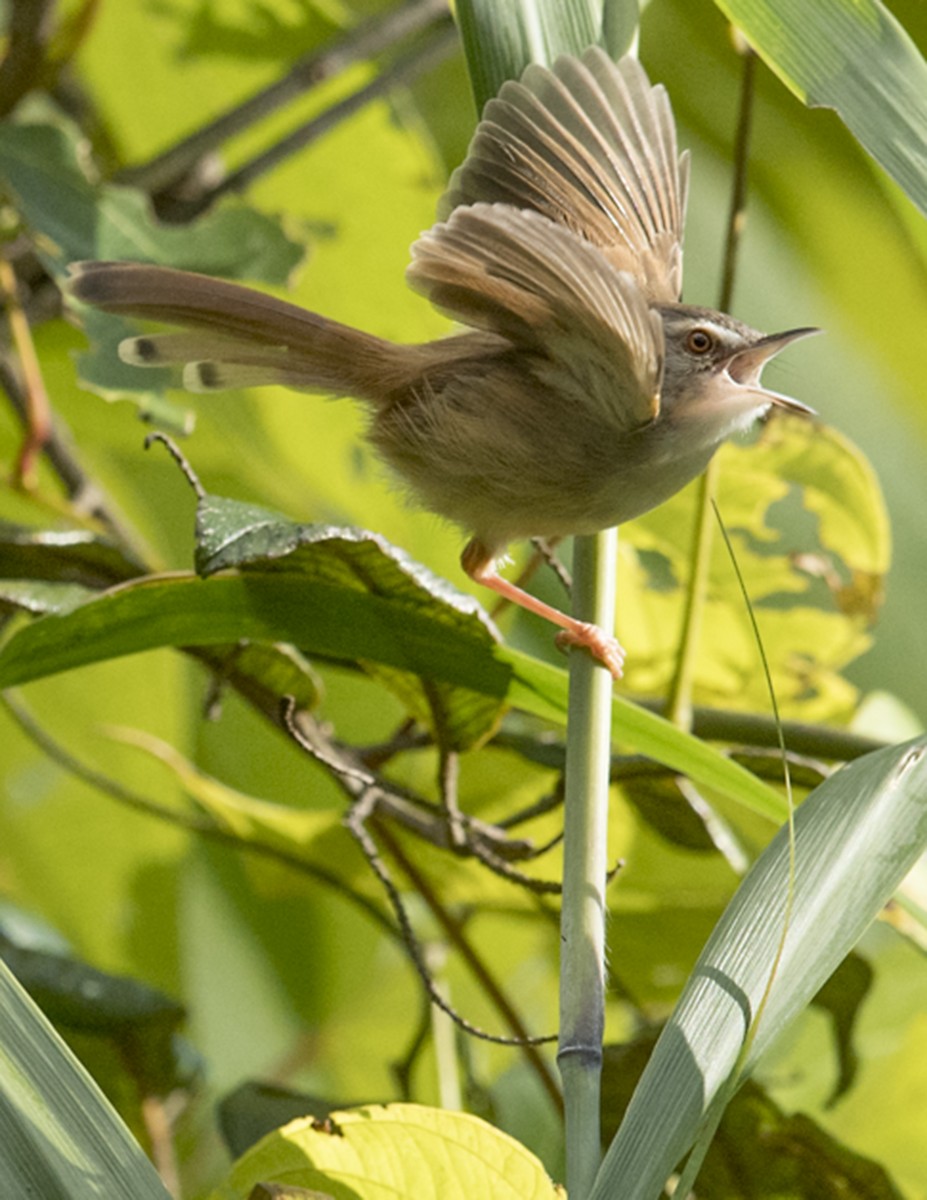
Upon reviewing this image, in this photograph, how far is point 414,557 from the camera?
56.3 inches

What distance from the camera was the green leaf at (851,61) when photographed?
34.1 inches

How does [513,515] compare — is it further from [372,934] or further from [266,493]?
[372,934]

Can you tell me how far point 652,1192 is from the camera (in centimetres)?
57

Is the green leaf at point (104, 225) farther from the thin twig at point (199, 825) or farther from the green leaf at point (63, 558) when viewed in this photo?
the thin twig at point (199, 825)

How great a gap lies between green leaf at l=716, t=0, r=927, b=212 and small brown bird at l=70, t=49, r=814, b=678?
9 cm

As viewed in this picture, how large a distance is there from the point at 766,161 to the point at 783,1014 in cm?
203

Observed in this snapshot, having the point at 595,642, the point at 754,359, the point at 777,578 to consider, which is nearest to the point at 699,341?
the point at 754,359

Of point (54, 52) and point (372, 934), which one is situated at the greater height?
point (54, 52)

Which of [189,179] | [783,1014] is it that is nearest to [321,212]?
[189,179]

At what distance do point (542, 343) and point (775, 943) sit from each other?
1.44 ft

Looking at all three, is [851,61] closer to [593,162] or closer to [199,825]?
[593,162]

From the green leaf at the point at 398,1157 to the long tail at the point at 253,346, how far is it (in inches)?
21.7

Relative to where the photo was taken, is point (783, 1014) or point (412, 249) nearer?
point (783, 1014)

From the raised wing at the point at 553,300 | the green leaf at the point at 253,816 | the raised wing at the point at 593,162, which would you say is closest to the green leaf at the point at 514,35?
the raised wing at the point at 593,162
